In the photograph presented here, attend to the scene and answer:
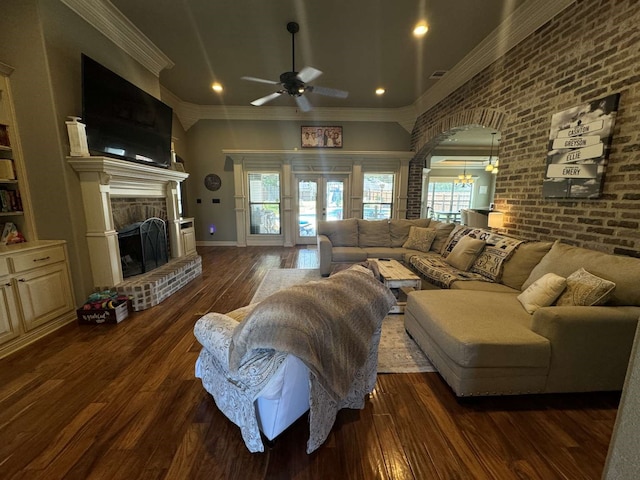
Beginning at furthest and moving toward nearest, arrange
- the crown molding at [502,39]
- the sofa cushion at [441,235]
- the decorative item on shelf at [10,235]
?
the sofa cushion at [441,235] < the crown molding at [502,39] < the decorative item on shelf at [10,235]

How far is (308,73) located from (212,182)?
A: 170 inches

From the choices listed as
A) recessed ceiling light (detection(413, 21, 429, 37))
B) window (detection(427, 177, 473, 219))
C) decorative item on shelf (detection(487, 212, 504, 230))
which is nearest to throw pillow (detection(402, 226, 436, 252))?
decorative item on shelf (detection(487, 212, 504, 230))

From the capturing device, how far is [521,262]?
2.57m

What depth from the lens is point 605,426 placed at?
A: 1529mm

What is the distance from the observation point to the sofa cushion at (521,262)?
2.51 m

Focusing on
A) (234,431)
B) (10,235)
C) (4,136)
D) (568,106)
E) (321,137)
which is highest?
(321,137)

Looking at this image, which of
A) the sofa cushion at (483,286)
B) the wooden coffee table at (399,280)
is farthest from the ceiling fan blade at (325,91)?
the sofa cushion at (483,286)

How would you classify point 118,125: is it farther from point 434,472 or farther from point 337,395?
point 434,472

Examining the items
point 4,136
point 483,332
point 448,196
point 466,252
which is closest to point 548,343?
point 483,332

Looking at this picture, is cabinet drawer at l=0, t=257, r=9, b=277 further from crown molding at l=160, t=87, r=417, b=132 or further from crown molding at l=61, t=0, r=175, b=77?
crown molding at l=160, t=87, r=417, b=132

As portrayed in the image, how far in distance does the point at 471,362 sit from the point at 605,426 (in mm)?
814

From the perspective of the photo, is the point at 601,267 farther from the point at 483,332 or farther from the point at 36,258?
the point at 36,258

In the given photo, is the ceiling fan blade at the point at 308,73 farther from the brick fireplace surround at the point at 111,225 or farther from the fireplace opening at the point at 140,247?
the fireplace opening at the point at 140,247

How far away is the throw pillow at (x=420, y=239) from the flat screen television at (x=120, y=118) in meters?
4.05
